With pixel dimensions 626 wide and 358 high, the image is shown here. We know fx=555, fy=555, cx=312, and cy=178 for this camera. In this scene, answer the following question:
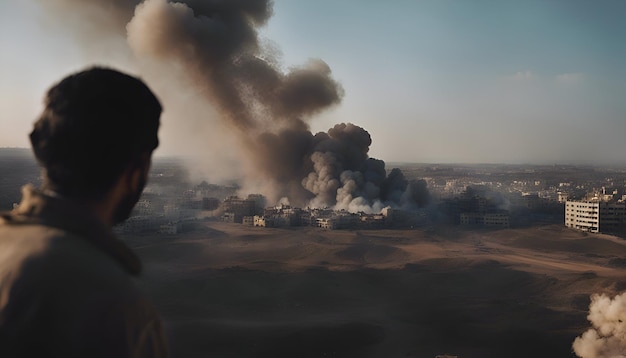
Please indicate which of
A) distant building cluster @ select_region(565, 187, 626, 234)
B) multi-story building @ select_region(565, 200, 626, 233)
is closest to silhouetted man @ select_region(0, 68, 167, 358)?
distant building cluster @ select_region(565, 187, 626, 234)

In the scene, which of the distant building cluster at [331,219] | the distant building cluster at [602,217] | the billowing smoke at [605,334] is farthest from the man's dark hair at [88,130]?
the distant building cluster at [602,217]

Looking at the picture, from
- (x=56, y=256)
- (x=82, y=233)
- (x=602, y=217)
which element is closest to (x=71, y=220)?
(x=82, y=233)

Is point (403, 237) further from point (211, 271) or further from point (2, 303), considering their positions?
point (2, 303)

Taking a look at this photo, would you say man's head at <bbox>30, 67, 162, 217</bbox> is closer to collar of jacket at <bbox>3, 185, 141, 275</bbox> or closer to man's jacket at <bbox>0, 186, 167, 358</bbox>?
collar of jacket at <bbox>3, 185, 141, 275</bbox>

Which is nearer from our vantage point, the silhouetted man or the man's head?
the silhouetted man

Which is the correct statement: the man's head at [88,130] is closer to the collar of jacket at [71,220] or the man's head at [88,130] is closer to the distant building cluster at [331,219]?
the collar of jacket at [71,220]

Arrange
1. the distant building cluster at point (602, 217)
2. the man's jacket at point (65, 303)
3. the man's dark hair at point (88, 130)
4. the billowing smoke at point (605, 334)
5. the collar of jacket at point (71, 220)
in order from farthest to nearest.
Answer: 1. the distant building cluster at point (602, 217)
2. the billowing smoke at point (605, 334)
3. the man's dark hair at point (88, 130)
4. the collar of jacket at point (71, 220)
5. the man's jacket at point (65, 303)
